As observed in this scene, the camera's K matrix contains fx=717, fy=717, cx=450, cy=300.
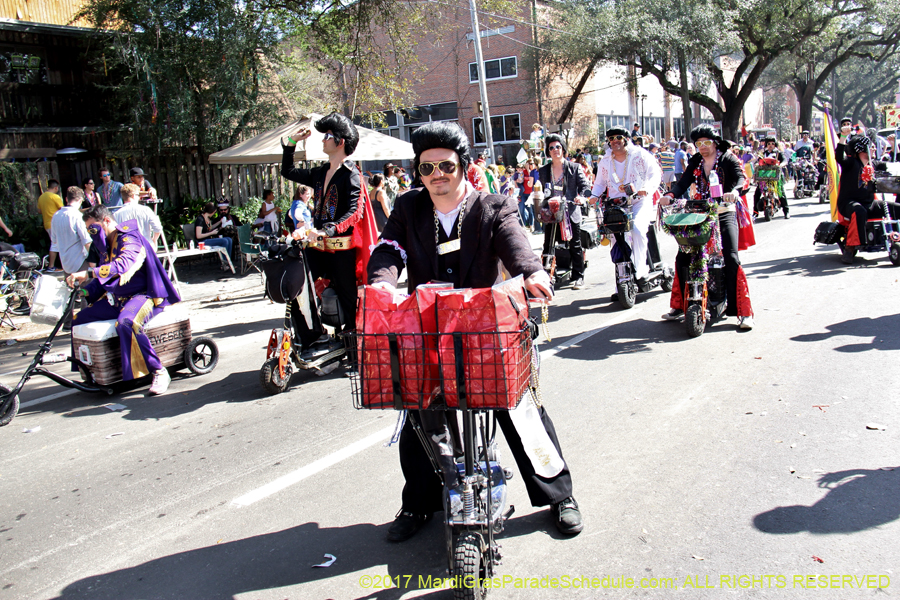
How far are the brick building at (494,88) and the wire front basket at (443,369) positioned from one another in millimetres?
34671

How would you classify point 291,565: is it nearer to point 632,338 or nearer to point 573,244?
point 632,338

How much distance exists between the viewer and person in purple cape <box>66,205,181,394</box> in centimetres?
646

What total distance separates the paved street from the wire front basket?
992mm

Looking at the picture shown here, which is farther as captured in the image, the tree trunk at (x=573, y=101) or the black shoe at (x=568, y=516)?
the tree trunk at (x=573, y=101)

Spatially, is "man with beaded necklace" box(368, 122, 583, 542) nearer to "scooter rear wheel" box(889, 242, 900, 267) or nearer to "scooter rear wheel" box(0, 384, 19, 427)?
"scooter rear wheel" box(0, 384, 19, 427)

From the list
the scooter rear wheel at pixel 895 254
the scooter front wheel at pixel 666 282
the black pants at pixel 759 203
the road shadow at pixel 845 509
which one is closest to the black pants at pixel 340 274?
the road shadow at pixel 845 509

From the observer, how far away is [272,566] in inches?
139

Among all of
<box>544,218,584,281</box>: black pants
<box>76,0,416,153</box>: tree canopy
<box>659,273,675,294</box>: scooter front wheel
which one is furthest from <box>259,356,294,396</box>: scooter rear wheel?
<box>76,0,416,153</box>: tree canopy

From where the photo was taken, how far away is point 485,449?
123 inches

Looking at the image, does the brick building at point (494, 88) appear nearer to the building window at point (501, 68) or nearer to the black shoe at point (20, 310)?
the building window at point (501, 68)

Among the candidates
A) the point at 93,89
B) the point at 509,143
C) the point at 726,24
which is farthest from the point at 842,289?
the point at 509,143

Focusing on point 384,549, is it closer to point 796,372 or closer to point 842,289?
point 796,372

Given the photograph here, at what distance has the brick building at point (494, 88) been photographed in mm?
37938

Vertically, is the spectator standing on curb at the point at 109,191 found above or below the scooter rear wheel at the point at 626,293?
above
